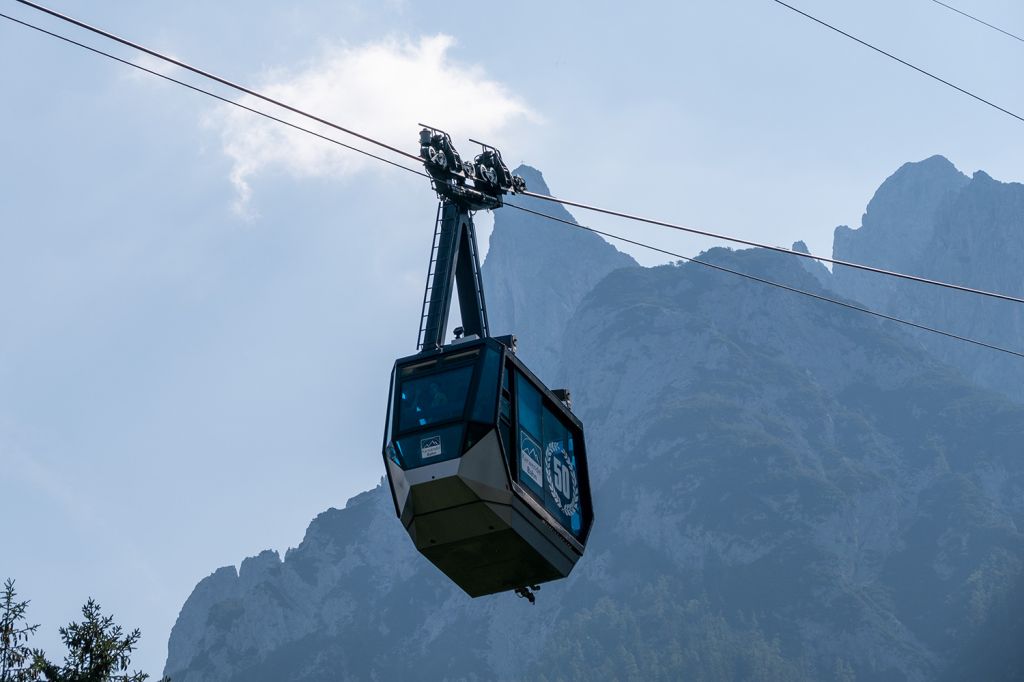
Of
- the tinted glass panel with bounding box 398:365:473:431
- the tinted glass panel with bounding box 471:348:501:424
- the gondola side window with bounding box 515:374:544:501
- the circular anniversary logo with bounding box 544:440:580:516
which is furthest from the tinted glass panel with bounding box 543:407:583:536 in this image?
the tinted glass panel with bounding box 398:365:473:431

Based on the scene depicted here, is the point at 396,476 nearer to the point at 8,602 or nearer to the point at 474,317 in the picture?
the point at 474,317

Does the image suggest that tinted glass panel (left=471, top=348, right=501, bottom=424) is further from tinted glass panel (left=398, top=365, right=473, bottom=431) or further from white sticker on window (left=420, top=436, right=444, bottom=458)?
white sticker on window (left=420, top=436, right=444, bottom=458)

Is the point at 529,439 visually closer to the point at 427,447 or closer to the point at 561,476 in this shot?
the point at 561,476

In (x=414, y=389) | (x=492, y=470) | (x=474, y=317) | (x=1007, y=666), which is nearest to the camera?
(x=492, y=470)

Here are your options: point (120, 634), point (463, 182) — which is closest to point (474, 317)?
point (463, 182)

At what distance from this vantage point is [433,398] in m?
22.8

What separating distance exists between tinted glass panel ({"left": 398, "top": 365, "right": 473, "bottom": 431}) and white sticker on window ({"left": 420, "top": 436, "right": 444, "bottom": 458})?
1.14 ft

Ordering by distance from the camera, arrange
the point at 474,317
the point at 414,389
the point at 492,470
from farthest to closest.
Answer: the point at 474,317 < the point at 414,389 < the point at 492,470

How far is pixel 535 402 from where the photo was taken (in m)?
23.7

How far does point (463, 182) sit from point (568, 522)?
5.99 meters

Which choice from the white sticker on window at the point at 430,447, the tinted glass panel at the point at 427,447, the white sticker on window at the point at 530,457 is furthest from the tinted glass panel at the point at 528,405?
the white sticker on window at the point at 430,447

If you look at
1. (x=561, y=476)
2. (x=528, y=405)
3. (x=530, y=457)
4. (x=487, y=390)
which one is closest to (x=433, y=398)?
(x=487, y=390)

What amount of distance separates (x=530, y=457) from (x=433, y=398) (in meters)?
1.82

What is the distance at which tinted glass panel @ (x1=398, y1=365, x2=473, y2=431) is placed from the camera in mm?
22453
